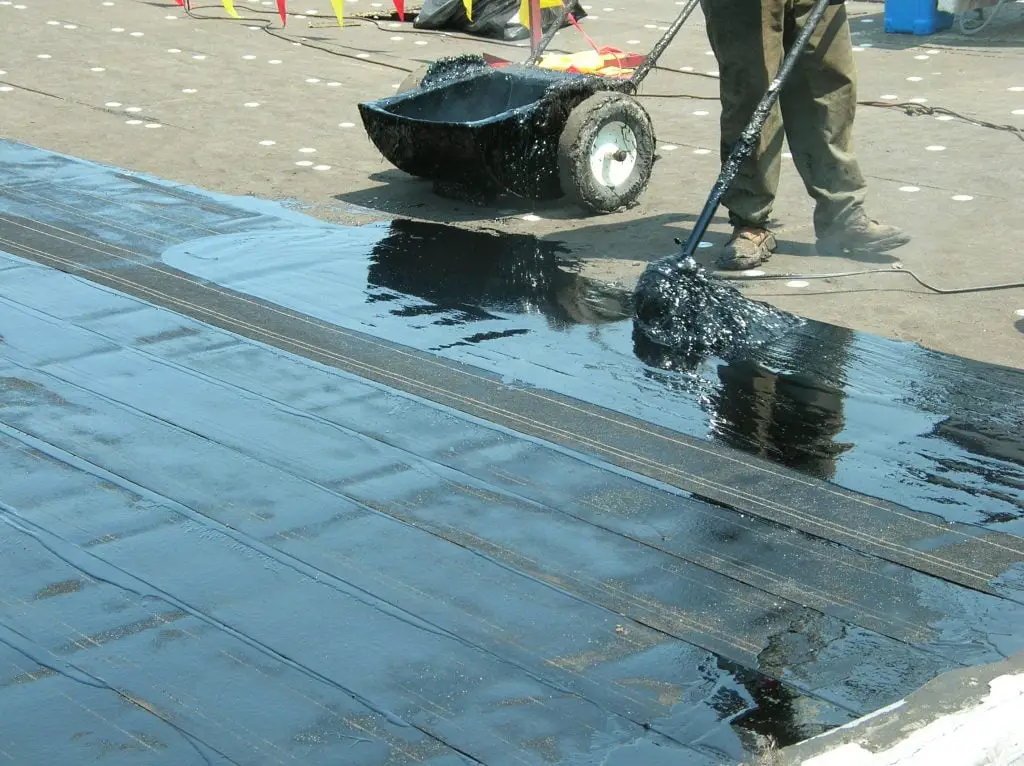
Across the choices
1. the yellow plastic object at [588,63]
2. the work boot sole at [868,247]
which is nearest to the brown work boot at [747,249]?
the work boot sole at [868,247]

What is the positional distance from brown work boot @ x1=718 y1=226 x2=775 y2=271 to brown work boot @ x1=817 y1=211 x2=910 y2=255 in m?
0.24

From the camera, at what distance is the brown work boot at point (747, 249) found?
4.71 metres

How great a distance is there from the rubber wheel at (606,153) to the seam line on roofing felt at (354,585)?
258 centimetres

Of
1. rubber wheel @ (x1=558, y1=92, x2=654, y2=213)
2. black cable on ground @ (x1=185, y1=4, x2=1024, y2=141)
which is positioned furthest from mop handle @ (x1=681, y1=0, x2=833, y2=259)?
black cable on ground @ (x1=185, y1=4, x2=1024, y2=141)

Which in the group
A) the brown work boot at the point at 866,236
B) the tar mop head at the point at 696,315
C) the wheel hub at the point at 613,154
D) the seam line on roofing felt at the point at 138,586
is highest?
the wheel hub at the point at 613,154

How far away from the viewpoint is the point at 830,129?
192 inches

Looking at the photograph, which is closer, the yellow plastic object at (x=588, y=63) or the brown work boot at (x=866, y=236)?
the brown work boot at (x=866, y=236)

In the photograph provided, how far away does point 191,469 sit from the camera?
3.12m

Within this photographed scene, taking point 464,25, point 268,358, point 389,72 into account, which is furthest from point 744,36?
point 464,25

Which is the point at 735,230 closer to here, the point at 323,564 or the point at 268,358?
the point at 268,358

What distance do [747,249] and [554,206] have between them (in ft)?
3.62

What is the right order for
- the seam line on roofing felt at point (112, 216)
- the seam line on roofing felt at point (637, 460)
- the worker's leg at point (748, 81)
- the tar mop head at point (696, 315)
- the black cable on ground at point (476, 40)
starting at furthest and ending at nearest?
the black cable on ground at point (476, 40), the seam line on roofing felt at point (112, 216), the worker's leg at point (748, 81), the tar mop head at point (696, 315), the seam line on roofing felt at point (637, 460)

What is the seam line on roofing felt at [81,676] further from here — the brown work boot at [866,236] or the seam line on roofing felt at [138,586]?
the brown work boot at [866,236]

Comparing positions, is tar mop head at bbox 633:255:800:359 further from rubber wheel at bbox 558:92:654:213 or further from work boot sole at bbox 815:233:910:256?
rubber wheel at bbox 558:92:654:213
